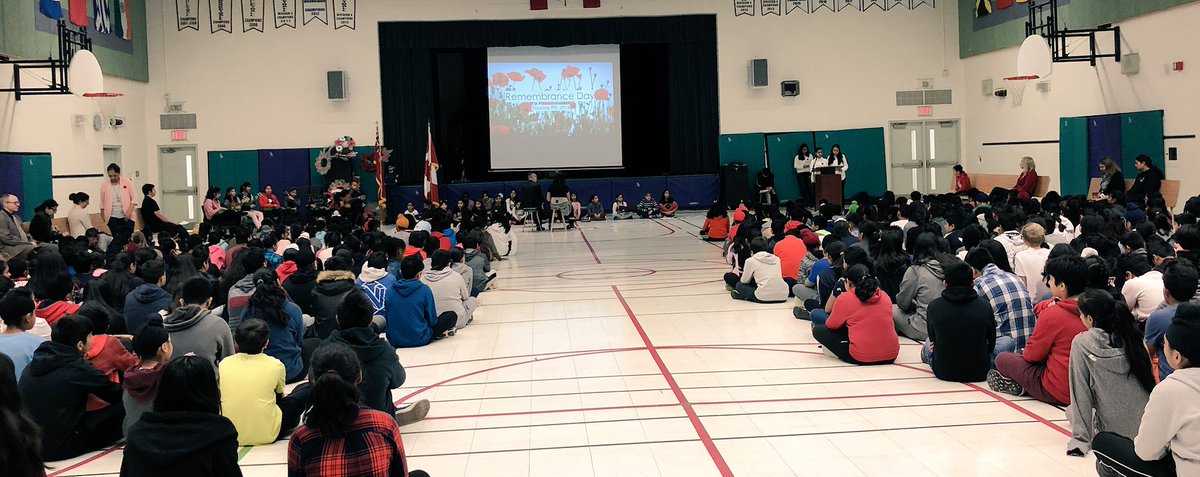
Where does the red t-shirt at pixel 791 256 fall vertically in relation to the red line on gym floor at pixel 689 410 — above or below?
above

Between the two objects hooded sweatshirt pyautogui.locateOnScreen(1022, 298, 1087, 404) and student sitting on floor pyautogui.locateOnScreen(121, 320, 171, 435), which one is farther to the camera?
hooded sweatshirt pyautogui.locateOnScreen(1022, 298, 1087, 404)

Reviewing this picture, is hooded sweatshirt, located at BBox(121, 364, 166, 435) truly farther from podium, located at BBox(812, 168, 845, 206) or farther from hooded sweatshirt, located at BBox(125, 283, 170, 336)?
podium, located at BBox(812, 168, 845, 206)

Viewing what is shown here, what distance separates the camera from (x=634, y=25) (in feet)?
87.4

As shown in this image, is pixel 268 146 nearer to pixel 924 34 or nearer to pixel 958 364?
pixel 924 34

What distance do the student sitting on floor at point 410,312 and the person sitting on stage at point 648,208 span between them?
16570 millimetres

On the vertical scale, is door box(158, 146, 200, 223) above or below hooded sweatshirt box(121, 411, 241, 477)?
above

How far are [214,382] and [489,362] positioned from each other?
510 cm

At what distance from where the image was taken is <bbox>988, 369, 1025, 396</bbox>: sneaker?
7055 millimetres

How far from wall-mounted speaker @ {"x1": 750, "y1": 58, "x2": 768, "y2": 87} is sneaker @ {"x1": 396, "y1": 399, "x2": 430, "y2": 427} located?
2068 cm

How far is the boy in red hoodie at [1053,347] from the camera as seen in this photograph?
630 cm

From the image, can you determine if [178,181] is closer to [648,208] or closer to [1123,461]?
[648,208]

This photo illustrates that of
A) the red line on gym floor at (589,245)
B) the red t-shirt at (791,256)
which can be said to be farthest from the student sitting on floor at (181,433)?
the red line on gym floor at (589,245)

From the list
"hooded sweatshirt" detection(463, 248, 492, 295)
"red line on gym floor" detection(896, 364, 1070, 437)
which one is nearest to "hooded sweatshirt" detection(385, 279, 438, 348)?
"hooded sweatshirt" detection(463, 248, 492, 295)

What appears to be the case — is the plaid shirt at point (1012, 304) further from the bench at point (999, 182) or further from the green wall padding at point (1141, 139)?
the bench at point (999, 182)
